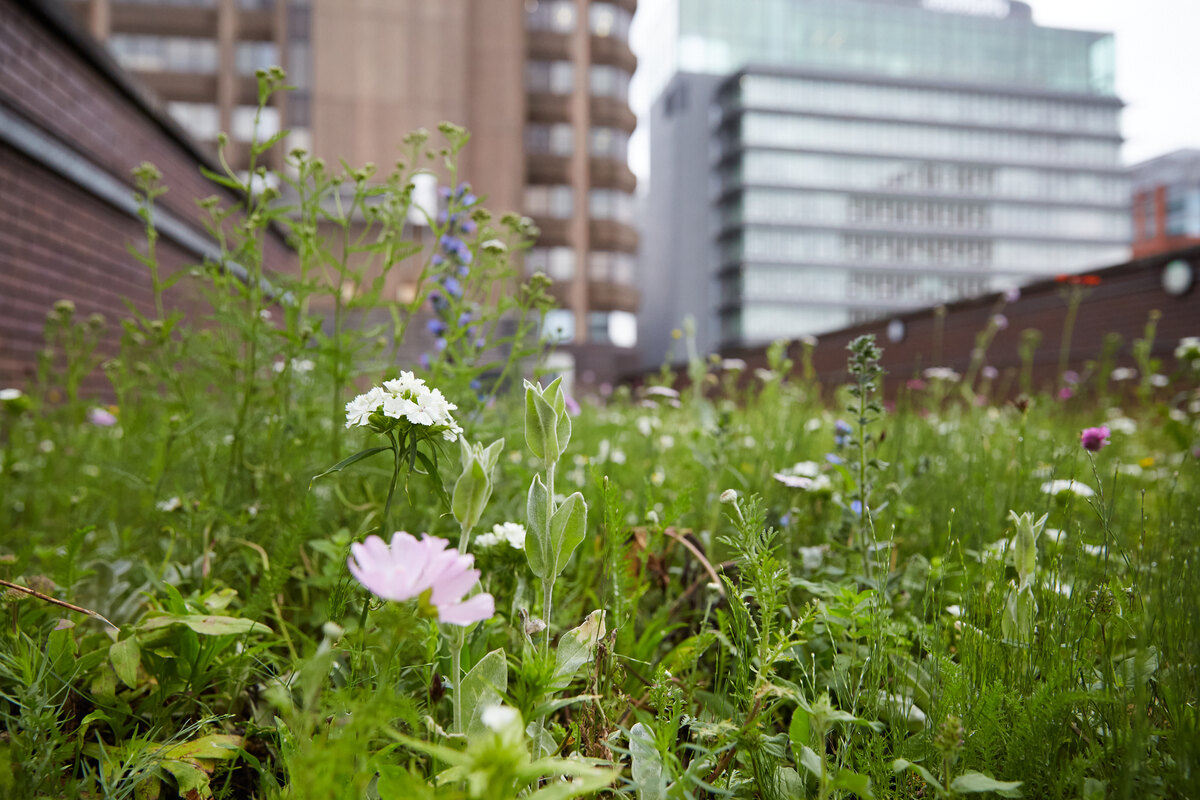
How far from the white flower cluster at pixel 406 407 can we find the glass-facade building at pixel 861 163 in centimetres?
4202

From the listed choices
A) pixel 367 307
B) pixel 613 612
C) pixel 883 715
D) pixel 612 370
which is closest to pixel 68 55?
pixel 367 307

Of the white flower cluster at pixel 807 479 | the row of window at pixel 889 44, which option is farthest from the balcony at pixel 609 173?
the row of window at pixel 889 44

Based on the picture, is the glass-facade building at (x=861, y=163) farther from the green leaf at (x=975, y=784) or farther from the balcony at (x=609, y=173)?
the green leaf at (x=975, y=784)

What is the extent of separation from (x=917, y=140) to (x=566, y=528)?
56351mm

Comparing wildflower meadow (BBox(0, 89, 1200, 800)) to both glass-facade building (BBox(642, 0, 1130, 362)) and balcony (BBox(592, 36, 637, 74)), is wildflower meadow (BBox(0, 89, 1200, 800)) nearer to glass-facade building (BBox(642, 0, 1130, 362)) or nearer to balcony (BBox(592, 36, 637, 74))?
balcony (BBox(592, 36, 637, 74))

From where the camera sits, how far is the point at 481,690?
29.5 inches

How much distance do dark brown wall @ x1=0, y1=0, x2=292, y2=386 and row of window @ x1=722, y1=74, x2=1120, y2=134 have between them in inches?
1789

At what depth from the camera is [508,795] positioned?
0.53 metres

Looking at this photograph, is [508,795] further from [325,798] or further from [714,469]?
[714,469]

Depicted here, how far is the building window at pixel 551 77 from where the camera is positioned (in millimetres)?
24953

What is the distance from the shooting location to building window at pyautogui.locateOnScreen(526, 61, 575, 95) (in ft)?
81.9

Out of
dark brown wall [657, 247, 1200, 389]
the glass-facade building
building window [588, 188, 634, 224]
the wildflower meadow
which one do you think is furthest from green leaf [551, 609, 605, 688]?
the glass-facade building

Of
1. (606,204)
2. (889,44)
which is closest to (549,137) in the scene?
(606,204)

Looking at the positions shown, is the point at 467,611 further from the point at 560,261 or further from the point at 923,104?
the point at 923,104
